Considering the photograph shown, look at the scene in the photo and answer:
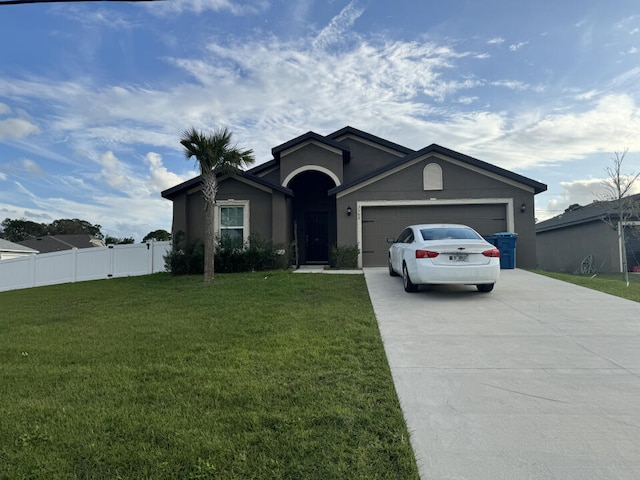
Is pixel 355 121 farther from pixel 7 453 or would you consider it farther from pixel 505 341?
pixel 7 453

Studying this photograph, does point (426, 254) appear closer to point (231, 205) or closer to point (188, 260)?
point (188, 260)

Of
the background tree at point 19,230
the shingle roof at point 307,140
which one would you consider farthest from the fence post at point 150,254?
the background tree at point 19,230

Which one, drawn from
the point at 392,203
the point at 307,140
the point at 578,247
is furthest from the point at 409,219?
the point at 578,247

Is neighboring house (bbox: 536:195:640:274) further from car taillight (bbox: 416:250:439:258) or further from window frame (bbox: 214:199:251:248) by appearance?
window frame (bbox: 214:199:251:248)

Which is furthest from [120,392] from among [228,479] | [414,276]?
[414,276]

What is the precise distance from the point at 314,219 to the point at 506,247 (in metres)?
7.91

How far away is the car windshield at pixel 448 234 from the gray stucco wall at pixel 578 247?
40.0 ft

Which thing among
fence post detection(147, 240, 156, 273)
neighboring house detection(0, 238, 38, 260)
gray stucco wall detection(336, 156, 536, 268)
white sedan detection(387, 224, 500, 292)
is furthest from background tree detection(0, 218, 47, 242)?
white sedan detection(387, 224, 500, 292)

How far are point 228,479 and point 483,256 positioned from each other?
22.7 ft

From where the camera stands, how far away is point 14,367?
475 centimetres

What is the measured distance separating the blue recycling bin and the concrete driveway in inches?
190

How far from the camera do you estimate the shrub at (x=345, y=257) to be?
13977mm

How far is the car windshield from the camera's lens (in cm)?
884

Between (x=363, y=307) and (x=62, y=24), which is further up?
(x=62, y=24)
